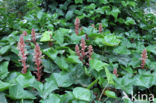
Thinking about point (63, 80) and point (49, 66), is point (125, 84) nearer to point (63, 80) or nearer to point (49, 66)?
point (63, 80)

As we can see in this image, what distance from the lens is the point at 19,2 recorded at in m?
7.33

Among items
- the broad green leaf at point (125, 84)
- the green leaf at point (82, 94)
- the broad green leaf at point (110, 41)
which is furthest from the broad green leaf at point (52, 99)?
the broad green leaf at point (110, 41)

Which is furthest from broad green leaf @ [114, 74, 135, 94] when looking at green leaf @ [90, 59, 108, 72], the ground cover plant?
green leaf @ [90, 59, 108, 72]

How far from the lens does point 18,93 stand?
1.06 metres

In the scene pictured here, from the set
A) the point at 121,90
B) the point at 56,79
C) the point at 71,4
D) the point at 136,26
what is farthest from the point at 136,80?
the point at 71,4

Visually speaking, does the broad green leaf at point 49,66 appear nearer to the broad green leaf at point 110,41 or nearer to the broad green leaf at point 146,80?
the broad green leaf at point 110,41

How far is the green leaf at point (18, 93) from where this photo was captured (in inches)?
41.3

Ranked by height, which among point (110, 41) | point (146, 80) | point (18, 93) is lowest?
point (146, 80)

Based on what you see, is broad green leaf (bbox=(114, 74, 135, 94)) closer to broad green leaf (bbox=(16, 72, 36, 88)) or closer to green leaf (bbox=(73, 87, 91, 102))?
green leaf (bbox=(73, 87, 91, 102))

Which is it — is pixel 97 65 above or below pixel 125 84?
above

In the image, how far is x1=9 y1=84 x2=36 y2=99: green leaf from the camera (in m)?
1.05

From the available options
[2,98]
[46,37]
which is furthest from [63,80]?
[46,37]

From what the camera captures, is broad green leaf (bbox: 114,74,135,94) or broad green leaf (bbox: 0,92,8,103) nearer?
broad green leaf (bbox: 0,92,8,103)

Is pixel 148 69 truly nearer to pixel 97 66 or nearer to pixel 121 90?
pixel 121 90
